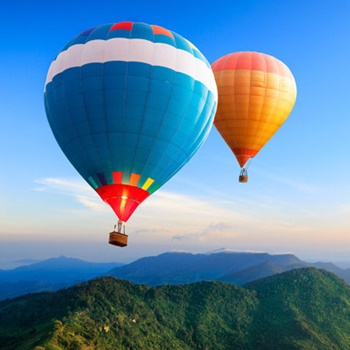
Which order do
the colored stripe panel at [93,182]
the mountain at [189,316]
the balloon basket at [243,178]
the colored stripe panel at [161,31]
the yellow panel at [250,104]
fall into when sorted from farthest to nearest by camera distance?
the mountain at [189,316] < the balloon basket at [243,178] < the yellow panel at [250,104] < the colored stripe panel at [161,31] < the colored stripe panel at [93,182]

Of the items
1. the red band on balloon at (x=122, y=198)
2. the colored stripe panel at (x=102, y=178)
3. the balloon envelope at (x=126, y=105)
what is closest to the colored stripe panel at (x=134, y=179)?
the balloon envelope at (x=126, y=105)

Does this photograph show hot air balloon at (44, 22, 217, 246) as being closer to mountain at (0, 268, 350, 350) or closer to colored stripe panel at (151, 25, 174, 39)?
colored stripe panel at (151, 25, 174, 39)

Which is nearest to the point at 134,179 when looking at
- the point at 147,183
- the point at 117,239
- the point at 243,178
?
the point at 147,183

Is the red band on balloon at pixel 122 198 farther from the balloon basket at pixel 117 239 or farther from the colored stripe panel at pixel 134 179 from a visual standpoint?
the balloon basket at pixel 117 239

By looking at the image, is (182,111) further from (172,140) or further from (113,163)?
(113,163)

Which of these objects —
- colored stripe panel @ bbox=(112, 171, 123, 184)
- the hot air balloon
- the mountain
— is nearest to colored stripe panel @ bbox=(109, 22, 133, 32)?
the hot air balloon

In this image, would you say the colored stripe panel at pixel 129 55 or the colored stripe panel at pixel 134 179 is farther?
the colored stripe panel at pixel 134 179

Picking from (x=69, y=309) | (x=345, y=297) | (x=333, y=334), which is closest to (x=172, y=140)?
(x=69, y=309)
